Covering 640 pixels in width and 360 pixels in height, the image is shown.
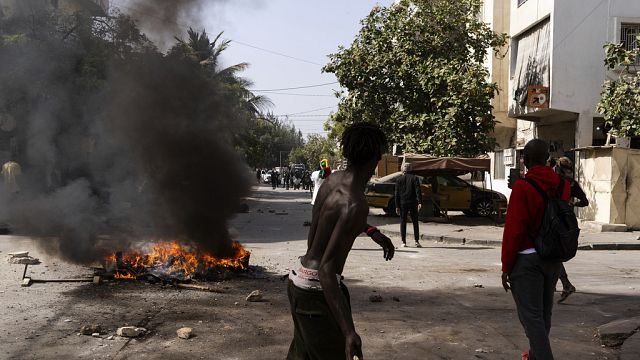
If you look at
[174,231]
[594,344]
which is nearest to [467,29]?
[174,231]

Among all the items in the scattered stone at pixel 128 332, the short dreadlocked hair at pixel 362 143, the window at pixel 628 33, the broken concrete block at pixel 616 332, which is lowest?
the scattered stone at pixel 128 332

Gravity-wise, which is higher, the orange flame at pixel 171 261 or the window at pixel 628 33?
the window at pixel 628 33

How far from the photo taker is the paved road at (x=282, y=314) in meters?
4.73

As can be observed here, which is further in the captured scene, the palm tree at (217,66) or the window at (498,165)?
the window at (498,165)

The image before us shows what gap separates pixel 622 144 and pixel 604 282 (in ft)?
32.2

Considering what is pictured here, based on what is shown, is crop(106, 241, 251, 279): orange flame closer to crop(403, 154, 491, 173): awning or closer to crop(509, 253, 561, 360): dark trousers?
crop(509, 253, 561, 360): dark trousers

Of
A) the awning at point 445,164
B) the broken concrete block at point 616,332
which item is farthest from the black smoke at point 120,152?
the awning at point 445,164

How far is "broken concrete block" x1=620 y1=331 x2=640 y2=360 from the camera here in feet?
14.8

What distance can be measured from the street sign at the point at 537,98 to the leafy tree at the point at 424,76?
3.60 feet

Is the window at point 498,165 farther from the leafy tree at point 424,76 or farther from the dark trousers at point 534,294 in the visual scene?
the dark trousers at point 534,294

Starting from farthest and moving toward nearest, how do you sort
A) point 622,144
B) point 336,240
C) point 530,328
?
point 622,144, point 530,328, point 336,240

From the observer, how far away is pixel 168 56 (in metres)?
9.47

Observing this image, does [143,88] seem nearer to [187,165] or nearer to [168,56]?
[168,56]

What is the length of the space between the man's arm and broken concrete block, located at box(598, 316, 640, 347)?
342cm
